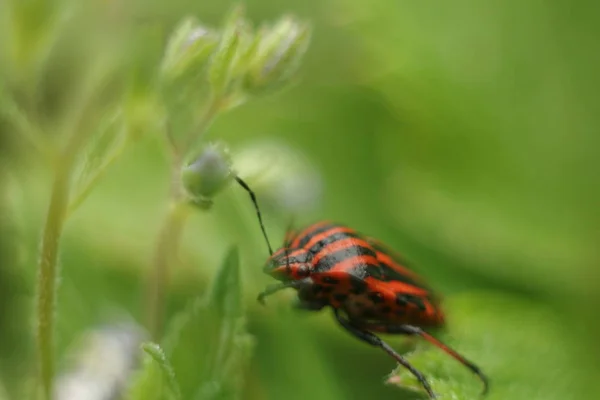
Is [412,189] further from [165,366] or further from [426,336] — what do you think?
[165,366]

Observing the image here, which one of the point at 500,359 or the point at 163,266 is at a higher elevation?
the point at 163,266

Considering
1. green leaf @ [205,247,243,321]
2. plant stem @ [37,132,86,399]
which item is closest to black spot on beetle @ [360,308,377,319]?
green leaf @ [205,247,243,321]

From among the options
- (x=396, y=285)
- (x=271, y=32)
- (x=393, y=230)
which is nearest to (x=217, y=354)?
(x=396, y=285)

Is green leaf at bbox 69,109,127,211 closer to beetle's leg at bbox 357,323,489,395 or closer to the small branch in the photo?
the small branch

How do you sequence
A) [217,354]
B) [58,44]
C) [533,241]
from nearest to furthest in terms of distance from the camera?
[217,354] → [533,241] → [58,44]

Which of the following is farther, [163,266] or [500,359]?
[500,359]

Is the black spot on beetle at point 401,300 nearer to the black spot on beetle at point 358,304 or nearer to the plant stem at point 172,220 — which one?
the black spot on beetle at point 358,304

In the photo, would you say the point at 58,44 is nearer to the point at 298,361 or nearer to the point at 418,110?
the point at 418,110
